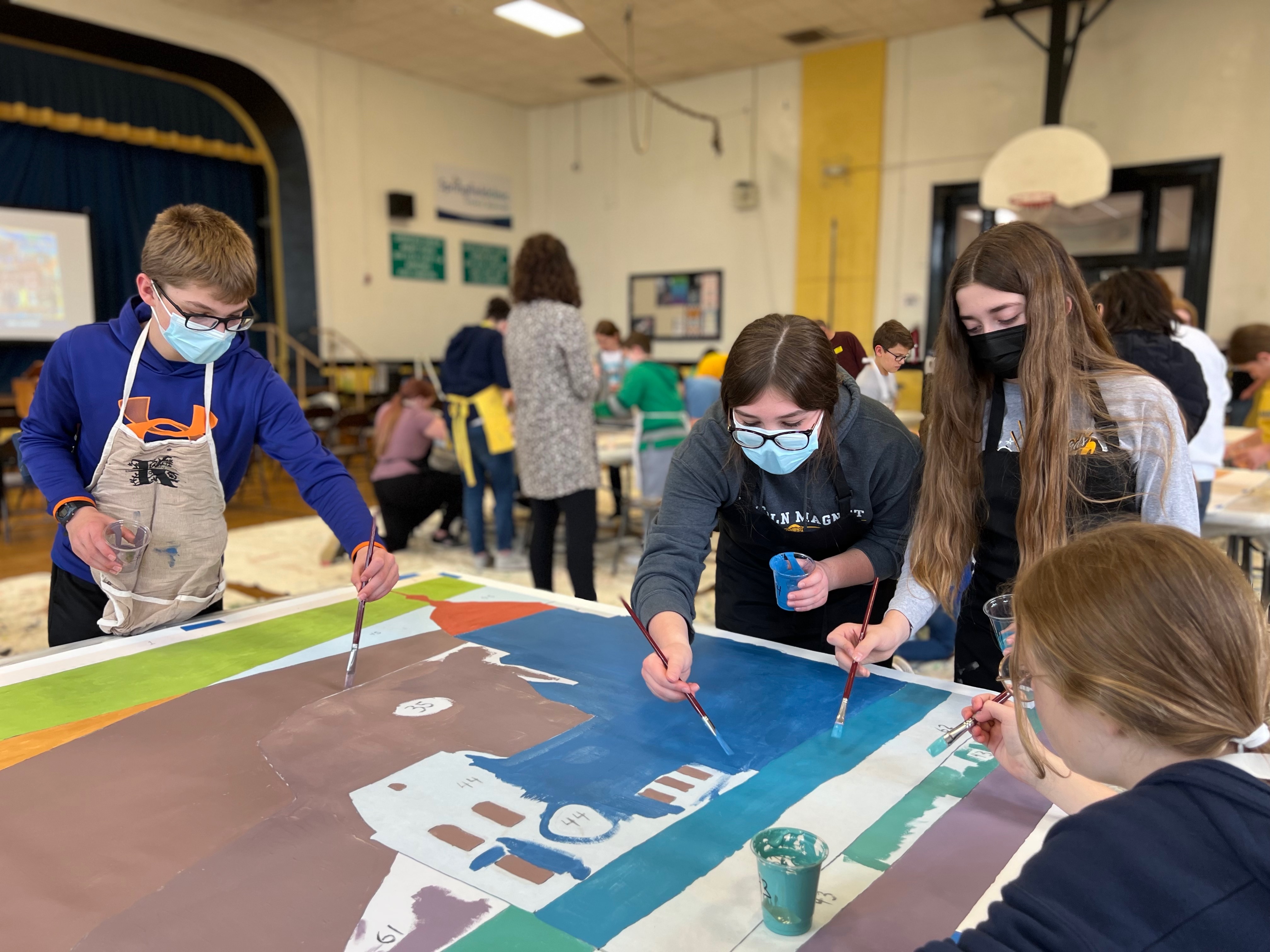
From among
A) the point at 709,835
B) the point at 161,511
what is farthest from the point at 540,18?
the point at 709,835

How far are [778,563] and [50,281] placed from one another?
779cm

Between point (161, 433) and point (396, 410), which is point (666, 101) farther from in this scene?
point (161, 433)

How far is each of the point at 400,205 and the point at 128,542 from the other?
7.69 meters

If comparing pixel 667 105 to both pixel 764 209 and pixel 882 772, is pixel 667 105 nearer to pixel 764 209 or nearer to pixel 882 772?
pixel 764 209

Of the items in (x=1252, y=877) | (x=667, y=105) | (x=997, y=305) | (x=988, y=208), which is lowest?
(x=1252, y=877)

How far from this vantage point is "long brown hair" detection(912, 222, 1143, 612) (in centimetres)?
135

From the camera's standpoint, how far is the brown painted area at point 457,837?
0.97 metres

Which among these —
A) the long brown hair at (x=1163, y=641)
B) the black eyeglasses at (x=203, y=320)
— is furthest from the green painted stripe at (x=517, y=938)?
the black eyeglasses at (x=203, y=320)

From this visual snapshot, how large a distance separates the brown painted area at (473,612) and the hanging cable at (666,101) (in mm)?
7034

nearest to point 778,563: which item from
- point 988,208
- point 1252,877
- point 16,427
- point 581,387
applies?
point 1252,877

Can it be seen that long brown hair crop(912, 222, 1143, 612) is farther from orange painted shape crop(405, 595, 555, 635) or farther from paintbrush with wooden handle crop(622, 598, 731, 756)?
orange painted shape crop(405, 595, 555, 635)

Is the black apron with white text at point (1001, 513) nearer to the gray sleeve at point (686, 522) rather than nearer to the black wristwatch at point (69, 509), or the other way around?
the gray sleeve at point (686, 522)

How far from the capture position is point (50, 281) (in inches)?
283

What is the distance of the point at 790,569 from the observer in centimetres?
147
